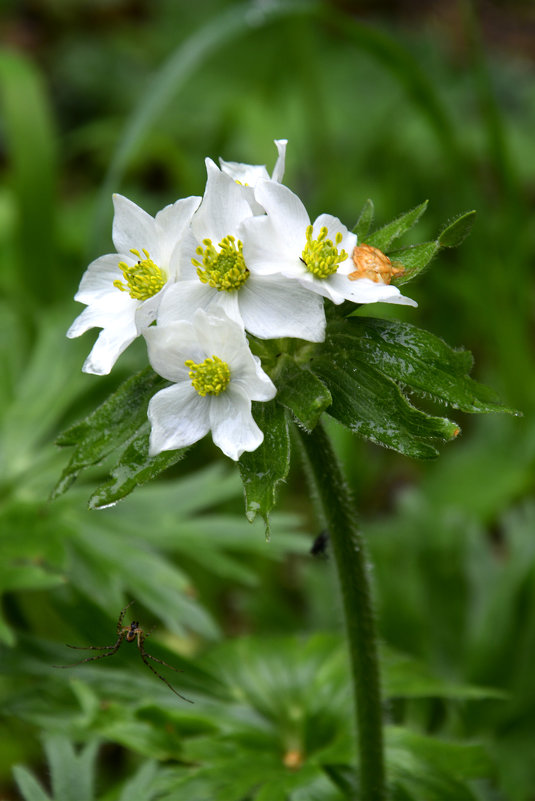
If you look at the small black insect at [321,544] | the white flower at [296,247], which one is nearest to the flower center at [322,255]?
the white flower at [296,247]

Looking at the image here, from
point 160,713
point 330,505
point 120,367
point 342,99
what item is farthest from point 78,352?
point 342,99

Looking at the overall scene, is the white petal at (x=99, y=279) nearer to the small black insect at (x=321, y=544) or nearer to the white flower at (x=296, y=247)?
the white flower at (x=296, y=247)

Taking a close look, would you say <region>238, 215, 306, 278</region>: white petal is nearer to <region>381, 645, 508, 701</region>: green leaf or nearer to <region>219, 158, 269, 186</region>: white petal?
<region>219, 158, 269, 186</region>: white petal

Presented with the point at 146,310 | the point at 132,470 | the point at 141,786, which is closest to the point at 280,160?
the point at 146,310

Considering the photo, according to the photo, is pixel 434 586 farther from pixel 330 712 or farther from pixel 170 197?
pixel 170 197

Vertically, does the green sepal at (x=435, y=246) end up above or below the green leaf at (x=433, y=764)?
above

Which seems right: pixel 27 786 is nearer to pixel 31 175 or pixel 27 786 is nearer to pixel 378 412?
pixel 378 412

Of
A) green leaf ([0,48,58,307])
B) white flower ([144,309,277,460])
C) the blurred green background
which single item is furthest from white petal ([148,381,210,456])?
green leaf ([0,48,58,307])

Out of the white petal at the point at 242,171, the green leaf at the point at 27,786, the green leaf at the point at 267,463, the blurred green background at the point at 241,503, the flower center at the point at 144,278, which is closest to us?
the green leaf at the point at 267,463
